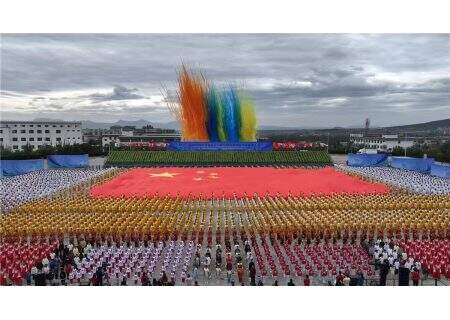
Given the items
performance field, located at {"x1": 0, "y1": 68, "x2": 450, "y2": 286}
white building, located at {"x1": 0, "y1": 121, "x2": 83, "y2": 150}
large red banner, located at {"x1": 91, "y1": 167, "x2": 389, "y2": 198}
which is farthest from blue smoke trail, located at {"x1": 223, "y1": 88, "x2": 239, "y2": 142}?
white building, located at {"x1": 0, "y1": 121, "x2": 83, "y2": 150}

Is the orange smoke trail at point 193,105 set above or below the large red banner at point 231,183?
above

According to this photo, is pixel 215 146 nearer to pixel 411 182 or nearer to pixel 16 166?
pixel 16 166

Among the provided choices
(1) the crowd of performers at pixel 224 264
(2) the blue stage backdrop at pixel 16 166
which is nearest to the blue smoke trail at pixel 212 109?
(2) the blue stage backdrop at pixel 16 166

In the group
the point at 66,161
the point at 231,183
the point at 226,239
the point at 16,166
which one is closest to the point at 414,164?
the point at 231,183

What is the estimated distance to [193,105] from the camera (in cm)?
3825

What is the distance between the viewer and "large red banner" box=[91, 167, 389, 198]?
21.6 m

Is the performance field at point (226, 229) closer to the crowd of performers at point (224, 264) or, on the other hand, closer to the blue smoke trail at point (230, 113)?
the crowd of performers at point (224, 264)

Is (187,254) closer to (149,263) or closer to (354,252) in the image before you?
(149,263)

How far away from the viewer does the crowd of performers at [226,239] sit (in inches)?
392

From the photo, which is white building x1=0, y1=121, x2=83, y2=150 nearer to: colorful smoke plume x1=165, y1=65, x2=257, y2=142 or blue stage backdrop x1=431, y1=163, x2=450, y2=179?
colorful smoke plume x1=165, y1=65, x2=257, y2=142

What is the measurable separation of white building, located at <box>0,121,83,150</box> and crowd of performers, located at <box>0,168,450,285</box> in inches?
1289

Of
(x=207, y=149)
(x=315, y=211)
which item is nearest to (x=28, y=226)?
(x=315, y=211)

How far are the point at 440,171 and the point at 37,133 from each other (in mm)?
44397

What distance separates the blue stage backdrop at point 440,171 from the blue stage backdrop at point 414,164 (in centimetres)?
110
